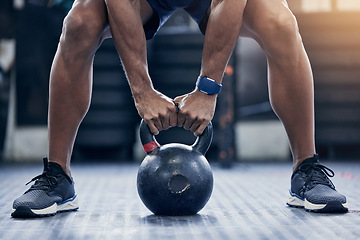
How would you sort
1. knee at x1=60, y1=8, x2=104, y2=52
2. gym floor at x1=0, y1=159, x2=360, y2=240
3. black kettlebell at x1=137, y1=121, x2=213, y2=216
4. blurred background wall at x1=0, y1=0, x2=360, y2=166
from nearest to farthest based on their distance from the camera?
gym floor at x1=0, y1=159, x2=360, y2=240 → black kettlebell at x1=137, y1=121, x2=213, y2=216 → knee at x1=60, y1=8, x2=104, y2=52 → blurred background wall at x1=0, y1=0, x2=360, y2=166

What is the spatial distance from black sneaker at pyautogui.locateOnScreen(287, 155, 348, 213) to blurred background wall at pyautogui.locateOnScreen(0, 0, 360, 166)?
273 cm

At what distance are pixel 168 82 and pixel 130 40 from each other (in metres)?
2.95

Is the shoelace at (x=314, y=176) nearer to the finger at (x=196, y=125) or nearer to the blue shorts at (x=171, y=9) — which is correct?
the finger at (x=196, y=125)

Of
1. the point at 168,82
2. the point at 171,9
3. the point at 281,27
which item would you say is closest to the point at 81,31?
the point at 171,9

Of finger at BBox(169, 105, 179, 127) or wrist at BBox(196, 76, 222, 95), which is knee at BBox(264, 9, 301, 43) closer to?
wrist at BBox(196, 76, 222, 95)

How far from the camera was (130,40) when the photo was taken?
153cm

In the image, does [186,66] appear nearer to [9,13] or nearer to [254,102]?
[254,102]

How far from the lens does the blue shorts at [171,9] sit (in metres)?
1.64

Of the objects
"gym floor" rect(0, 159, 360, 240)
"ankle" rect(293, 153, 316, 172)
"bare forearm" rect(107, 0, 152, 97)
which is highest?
"bare forearm" rect(107, 0, 152, 97)

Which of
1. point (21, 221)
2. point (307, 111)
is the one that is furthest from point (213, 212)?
point (21, 221)

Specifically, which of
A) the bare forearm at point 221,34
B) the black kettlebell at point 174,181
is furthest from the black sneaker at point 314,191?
the bare forearm at point 221,34

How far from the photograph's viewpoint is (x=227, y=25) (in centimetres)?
153

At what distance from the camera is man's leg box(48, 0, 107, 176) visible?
1.58 metres

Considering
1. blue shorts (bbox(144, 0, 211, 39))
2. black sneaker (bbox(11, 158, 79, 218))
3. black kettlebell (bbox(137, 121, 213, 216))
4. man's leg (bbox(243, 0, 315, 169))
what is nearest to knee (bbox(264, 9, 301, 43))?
man's leg (bbox(243, 0, 315, 169))
